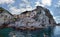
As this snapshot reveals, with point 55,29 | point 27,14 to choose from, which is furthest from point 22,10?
point 55,29

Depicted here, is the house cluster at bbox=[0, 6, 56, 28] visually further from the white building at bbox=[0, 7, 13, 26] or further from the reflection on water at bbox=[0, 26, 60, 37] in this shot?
the reflection on water at bbox=[0, 26, 60, 37]

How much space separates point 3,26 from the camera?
11375 millimetres

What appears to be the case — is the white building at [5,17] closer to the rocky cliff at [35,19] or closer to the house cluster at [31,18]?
the house cluster at [31,18]

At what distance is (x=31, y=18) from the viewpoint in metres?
11.5

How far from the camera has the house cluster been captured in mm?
11383

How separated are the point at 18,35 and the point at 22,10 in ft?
4.52

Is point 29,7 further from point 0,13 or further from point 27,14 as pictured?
point 0,13

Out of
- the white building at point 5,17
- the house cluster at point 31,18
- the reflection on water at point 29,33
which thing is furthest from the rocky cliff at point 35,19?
the white building at point 5,17

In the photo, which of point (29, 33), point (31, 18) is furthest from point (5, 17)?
point (29, 33)

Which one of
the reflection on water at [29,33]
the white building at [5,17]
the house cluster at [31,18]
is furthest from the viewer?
the white building at [5,17]

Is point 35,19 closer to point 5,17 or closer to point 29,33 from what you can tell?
point 29,33

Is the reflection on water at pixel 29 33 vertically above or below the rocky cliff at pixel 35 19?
below

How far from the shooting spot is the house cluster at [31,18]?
37.3 feet

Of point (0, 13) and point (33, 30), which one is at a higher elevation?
point (0, 13)
